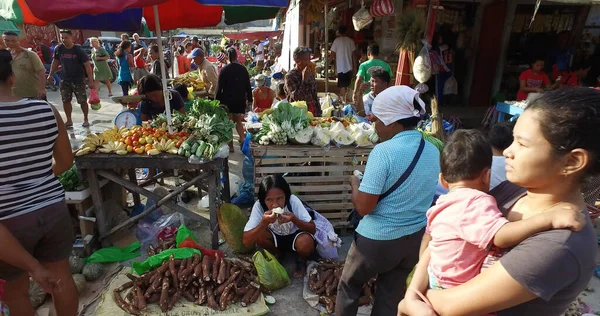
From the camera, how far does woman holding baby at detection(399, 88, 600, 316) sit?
0.93 m

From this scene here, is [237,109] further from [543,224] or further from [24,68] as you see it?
[543,224]

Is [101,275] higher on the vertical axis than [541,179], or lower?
lower

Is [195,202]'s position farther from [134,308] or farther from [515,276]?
[515,276]

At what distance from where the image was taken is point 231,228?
376 centimetres

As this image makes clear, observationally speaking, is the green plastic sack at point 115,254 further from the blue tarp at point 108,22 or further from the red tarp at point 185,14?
the red tarp at point 185,14

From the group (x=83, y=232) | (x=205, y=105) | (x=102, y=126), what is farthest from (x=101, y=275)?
(x=102, y=126)

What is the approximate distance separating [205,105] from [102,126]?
5.27 meters

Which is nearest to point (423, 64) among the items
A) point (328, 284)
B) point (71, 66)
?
point (328, 284)

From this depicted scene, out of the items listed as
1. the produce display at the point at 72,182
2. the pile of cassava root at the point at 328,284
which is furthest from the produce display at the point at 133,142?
the pile of cassava root at the point at 328,284

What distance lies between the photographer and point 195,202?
5031mm

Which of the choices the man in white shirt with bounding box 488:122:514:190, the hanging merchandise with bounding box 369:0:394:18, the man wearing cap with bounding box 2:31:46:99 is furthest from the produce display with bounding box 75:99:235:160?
the hanging merchandise with bounding box 369:0:394:18

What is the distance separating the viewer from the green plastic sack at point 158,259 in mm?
3158

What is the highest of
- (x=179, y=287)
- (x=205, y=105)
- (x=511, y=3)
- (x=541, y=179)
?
(x=511, y=3)

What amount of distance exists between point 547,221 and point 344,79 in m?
8.40
